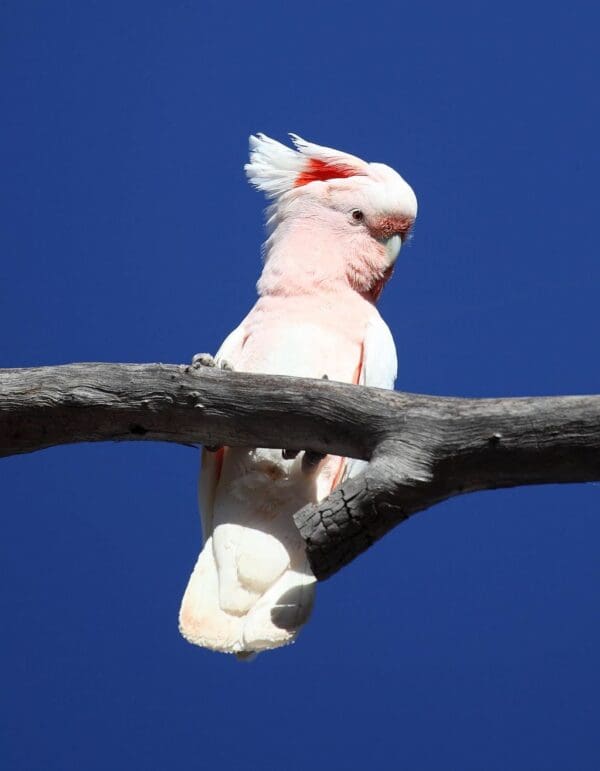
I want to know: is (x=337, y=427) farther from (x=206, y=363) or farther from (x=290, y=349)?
(x=290, y=349)

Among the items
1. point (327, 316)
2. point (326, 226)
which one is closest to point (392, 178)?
point (326, 226)

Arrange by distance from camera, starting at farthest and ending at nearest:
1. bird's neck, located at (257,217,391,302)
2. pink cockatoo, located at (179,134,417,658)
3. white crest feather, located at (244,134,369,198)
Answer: white crest feather, located at (244,134,369,198), bird's neck, located at (257,217,391,302), pink cockatoo, located at (179,134,417,658)

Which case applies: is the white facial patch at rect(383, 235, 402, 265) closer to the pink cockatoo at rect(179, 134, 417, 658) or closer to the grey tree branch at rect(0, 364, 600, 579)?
the pink cockatoo at rect(179, 134, 417, 658)

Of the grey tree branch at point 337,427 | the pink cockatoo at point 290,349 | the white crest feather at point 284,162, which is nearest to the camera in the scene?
the grey tree branch at point 337,427

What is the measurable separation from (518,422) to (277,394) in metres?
0.48

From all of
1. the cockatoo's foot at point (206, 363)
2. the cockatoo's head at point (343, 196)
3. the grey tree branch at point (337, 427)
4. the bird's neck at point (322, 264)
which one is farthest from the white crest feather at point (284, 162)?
the grey tree branch at point (337, 427)

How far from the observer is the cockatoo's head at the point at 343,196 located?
10.5 feet

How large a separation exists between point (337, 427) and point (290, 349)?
759 millimetres

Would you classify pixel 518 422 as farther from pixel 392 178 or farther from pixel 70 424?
pixel 392 178

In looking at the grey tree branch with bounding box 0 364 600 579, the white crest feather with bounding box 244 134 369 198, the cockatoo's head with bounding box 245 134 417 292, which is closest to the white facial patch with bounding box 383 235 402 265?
the cockatoo's head with bounding box 245 134 417 292

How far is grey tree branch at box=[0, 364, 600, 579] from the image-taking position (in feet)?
6.61

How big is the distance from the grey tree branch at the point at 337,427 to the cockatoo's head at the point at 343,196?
3.44 feet

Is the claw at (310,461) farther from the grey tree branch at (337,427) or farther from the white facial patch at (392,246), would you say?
the white facial patch at (392,246)

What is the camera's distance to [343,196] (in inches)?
128
